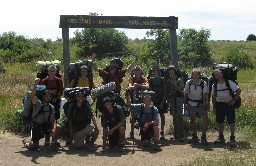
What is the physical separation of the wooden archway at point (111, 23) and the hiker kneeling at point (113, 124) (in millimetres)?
2494

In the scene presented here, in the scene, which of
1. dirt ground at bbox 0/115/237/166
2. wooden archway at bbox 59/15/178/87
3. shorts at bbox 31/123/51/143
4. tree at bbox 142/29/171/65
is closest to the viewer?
dirt ground at bbox 0/115/237/166

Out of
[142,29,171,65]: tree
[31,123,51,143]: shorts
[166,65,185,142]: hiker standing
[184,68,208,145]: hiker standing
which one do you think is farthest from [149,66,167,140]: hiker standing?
[142,29,171,65]: tree

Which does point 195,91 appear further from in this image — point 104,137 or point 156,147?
point 104,137

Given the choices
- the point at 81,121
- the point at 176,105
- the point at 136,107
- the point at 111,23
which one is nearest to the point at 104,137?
the point at 81,121

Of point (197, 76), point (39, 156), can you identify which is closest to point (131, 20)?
point (197, 76)

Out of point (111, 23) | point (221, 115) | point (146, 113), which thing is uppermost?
point (111, 23)

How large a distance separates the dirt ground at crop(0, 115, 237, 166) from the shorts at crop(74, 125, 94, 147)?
0.19 meters

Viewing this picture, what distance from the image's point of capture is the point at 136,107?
405 inches

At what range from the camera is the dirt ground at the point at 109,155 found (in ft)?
29.4

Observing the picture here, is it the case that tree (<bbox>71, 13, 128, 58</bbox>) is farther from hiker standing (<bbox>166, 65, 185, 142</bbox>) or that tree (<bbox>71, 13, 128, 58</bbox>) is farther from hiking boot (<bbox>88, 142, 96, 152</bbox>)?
hiking boot (<bbox>88, 142, 96, 152</bbox>)

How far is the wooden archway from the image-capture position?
12.3m

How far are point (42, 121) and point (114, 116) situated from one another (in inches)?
64.4

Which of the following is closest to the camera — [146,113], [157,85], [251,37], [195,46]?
[146,113]

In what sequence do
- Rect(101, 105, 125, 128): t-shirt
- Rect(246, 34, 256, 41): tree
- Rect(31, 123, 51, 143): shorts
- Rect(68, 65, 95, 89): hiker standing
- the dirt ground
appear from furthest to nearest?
Rect(246, 34, 256, 41): tree, Rect(68, 65, 95, 89): hiker standing, Rect(101, 105, 125, 128): t-shirt, Rect(31, 123, 51, 143): shorts, the dirt ground
